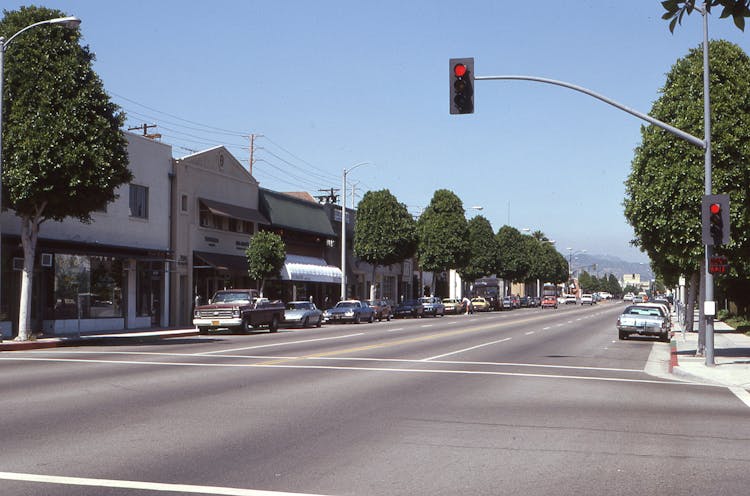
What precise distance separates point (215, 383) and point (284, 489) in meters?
8.61

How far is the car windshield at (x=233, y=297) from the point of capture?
3672cm

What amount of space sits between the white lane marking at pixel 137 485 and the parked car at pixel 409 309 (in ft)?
189

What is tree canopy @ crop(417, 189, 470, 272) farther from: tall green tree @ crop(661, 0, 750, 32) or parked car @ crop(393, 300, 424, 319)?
tall green tree @ crop(661, 0, 750, 32)

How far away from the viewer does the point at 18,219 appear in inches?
1255

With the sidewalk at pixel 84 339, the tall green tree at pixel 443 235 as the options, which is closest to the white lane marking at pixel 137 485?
the sidewalk at pixel 84 339

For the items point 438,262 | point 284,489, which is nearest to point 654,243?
point 284,489

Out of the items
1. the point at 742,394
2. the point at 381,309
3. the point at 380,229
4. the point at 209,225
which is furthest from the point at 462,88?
the point at 380,229

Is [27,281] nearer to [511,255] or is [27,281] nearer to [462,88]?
[462,88]

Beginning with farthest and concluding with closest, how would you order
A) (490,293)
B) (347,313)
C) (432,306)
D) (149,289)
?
(490,293), (432,306), (347,313), (149,289)

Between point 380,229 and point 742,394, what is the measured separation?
49.0 meters

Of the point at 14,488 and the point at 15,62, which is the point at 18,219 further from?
the point at 14,488

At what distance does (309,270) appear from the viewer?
5706 centimetres

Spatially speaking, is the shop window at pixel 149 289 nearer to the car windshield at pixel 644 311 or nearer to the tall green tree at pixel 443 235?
the car windshield at pixel 644 311

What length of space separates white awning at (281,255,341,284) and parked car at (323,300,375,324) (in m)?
3.76
